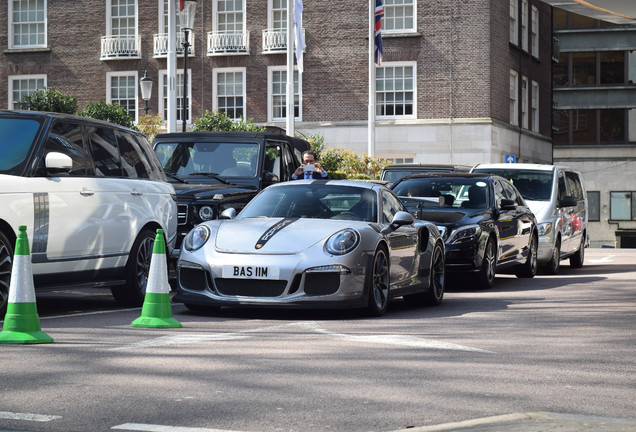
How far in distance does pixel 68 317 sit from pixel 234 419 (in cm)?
551

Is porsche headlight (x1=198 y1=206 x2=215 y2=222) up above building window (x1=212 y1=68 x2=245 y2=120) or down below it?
below

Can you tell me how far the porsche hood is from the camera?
1077cm

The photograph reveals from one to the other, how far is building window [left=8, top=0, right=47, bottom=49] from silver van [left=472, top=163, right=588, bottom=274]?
3084 centimetres

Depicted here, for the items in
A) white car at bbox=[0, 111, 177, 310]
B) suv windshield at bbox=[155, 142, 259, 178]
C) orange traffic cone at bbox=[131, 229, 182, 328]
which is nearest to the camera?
orange traffic cone at bbox=[131, 229, 182, 328]

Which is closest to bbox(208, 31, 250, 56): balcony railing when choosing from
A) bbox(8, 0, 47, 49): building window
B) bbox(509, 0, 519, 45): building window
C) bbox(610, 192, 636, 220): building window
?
bbox(8, 0, 47, 49): building window

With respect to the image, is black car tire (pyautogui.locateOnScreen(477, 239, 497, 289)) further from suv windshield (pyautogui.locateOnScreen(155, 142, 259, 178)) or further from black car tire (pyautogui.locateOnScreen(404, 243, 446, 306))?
suv windshield (pyautogui.locateOnScreen(155, 142, 259, 178))

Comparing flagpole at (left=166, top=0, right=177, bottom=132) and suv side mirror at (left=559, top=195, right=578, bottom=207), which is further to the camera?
flagpole at (left=166, top=0, right=177, bottom=132)

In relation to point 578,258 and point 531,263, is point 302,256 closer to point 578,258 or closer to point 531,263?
point 531,263

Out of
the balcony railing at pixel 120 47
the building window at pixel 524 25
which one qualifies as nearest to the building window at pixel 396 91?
the building window at pixel 524 25

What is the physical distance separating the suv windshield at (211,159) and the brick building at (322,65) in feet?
90.4

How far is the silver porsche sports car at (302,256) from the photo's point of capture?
34.9ft

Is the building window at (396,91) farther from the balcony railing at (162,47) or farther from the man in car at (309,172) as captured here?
the man in car at (309,172)

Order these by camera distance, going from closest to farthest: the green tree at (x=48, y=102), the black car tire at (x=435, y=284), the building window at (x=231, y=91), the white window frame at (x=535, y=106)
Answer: the black car tire at (x=435, y=284), the green tree at (x=48, y=102), the building window at (x=231, y=91), the white window frame at (x=535, y=106)

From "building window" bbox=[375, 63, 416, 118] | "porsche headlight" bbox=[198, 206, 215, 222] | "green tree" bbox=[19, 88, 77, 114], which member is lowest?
"porsche headlight" bbox=[198, 206, 215, 222]
